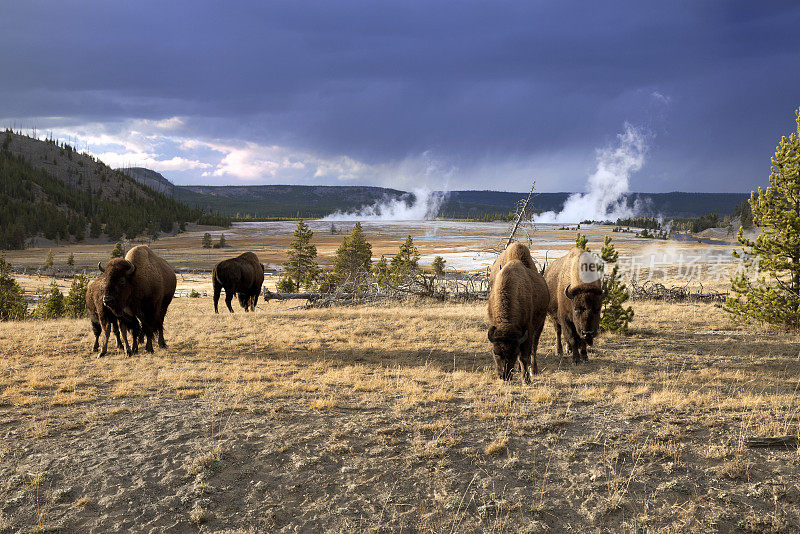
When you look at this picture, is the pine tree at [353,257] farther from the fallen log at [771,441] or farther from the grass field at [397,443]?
the fallen log at [771,441]

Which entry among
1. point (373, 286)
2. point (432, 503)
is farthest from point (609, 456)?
point (373, 286)

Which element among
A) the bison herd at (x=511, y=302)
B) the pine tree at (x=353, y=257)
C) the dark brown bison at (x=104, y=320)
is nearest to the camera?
the bison herd at (x=511, y=302)

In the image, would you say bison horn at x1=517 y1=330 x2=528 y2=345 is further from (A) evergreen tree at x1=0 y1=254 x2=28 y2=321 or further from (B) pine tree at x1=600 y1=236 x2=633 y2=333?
(A) evergreen tree at x1=0 y1=254 x2=28 y2=321

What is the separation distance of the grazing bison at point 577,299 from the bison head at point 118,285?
10.2m

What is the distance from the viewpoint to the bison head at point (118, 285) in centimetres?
1030

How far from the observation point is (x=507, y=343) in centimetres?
772

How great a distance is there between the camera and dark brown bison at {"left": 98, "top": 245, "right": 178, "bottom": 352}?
10.5 metres

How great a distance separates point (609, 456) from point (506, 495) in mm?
1543

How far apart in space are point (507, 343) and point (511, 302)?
2.60 ft

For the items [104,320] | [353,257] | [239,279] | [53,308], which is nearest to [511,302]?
[104,320]

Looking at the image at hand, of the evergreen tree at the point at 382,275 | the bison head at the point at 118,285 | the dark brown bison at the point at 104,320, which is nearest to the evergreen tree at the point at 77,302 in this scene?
the evergreen tree at the point at 382,275

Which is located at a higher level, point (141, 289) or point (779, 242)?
point (779, 242)

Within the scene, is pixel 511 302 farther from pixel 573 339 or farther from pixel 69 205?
pixel 69 205

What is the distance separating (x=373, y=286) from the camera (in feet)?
83.1
